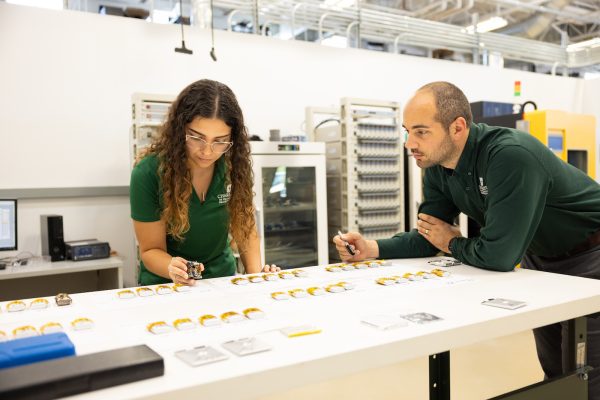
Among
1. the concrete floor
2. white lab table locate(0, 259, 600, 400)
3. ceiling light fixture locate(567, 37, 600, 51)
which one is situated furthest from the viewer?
ceiling light fixture locate(567, 37, 600, 51)

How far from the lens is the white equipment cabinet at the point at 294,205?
3686mm

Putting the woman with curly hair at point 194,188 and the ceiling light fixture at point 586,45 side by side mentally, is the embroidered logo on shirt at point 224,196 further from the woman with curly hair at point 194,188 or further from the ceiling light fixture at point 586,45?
the ceiling light fixture at point 586,45

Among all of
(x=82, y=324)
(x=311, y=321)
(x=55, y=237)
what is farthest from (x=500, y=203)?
(x=55, y=237)

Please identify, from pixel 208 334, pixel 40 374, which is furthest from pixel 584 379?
pixel 40 374

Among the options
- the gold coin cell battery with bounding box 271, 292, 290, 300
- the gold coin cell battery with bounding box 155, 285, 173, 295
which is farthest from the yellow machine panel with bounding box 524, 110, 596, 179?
the gold coin cell battery with bounding box 155, 285, 173, 295

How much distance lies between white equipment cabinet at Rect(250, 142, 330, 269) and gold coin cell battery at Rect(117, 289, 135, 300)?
2317 mm

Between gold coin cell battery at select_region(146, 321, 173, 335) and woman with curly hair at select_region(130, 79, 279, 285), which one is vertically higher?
woman with curly hair at select_region(130, 79, 279, 285)

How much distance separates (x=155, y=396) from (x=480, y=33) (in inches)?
226

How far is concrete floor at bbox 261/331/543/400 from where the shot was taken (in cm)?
252

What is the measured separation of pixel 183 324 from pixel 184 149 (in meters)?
0.90

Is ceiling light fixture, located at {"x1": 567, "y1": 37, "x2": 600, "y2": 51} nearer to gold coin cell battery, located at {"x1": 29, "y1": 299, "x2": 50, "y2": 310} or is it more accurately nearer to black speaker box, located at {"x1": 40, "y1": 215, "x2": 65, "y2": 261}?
black speaker box, located at {"x1": 40, "y1": 215, "x2": 65, "y2": 261}

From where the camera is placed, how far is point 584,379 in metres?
1.31

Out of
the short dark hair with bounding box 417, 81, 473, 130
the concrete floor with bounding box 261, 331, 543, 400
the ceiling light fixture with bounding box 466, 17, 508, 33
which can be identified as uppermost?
the ceiling light fixture with bounding box 466, 17, 508, 33

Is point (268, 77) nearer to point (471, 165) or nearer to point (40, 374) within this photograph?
point (471, 165)
